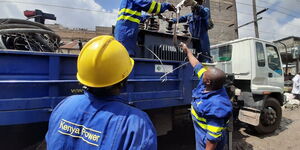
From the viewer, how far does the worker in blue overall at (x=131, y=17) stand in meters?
2.66

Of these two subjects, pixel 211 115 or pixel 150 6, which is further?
pixel 150 6

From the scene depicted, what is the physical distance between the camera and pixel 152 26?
3.25 metres

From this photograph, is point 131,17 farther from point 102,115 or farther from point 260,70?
point 260,70

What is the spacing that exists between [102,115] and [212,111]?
4.11 ft

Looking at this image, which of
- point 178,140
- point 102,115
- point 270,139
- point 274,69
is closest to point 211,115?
point 102,115

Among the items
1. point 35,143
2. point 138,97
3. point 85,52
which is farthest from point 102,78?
point 35,143

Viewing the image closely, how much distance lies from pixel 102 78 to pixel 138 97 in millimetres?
1447

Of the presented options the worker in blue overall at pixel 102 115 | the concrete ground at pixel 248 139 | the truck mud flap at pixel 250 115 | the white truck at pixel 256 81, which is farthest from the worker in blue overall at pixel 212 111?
the truck mud flap at pixel 250 115

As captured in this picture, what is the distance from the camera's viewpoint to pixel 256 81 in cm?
415

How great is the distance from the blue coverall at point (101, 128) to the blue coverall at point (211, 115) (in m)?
1.06

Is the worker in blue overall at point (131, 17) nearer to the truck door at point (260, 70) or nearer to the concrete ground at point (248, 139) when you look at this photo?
the concrete ground at point (248, 139)

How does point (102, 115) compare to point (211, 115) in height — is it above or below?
above

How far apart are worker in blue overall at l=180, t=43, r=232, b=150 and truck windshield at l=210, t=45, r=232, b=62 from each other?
9.76ft

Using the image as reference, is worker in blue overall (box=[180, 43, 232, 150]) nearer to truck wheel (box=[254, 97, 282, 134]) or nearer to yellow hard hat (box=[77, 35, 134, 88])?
yellow hard hat (box=[77, 35, 134, 88])
